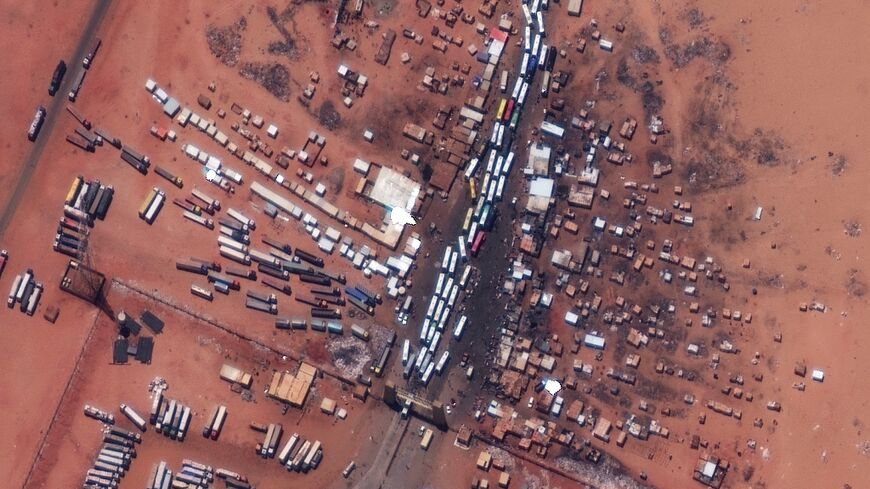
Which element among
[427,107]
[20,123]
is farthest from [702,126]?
[20,123]

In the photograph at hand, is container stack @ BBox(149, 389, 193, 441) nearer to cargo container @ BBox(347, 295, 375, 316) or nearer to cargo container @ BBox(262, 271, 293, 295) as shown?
cargo container @ BBox(262, 271, 293, 295)

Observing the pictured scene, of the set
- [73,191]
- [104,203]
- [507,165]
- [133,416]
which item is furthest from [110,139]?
[507,165]

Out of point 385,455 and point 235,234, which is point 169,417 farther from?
point 385,455

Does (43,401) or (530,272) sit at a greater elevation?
(530,272)

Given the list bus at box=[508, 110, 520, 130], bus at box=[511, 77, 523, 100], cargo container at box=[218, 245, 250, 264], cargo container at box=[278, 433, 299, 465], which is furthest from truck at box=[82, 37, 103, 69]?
cargo container at box=[278, 433, 299, 465]

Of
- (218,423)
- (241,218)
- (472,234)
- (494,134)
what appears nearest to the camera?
(218,423)

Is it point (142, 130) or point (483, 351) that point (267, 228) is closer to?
point (142, 130)
